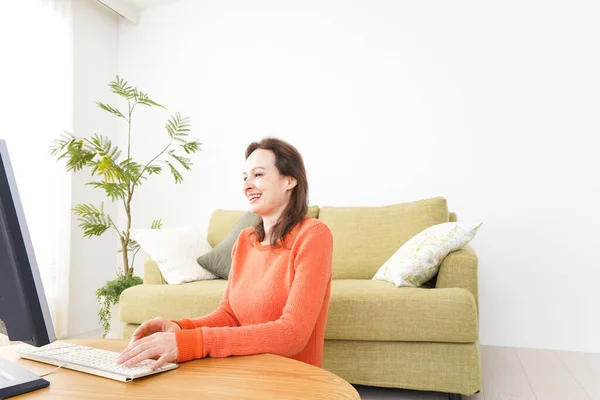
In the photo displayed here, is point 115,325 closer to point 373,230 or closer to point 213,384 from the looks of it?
point 373,230

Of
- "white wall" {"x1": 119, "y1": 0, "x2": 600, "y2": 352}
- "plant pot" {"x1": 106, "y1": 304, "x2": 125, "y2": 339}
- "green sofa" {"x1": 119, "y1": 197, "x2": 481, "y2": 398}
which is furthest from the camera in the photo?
"white wall" {"x1": 119, "y1": 0, "x2": 600, "y2": 352}

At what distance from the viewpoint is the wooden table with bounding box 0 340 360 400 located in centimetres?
77

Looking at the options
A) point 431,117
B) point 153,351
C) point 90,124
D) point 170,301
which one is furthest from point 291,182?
point 90,124

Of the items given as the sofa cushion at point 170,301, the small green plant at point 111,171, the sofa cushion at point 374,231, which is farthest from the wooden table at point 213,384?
the small green plant at point 111,171

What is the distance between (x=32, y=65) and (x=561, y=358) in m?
3.76

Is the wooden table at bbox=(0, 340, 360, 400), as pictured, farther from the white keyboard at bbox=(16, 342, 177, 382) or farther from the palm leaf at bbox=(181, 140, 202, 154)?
the palm leaf at bbox=(181, 140, 202, 154)

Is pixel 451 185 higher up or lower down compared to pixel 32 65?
lower down

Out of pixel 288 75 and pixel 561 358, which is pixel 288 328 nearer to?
pixel 561 358

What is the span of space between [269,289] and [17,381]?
1.92 ft

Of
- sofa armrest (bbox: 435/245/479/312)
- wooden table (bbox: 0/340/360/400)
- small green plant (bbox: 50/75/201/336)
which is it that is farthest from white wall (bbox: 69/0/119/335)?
wooden table (bbox: 0/340/360/400)

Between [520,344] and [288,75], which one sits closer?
[520,344]

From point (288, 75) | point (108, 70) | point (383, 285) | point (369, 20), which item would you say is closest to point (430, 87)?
point (369, 20)

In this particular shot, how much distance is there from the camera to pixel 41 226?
11.3ft

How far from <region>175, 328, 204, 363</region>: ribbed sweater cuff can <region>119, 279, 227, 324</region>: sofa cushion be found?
1.45 meters
